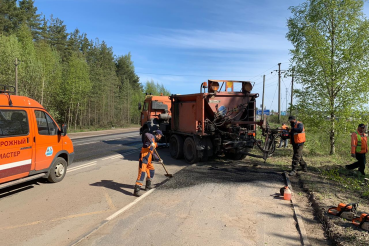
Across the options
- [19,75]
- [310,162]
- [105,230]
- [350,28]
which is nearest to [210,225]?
[105,230]

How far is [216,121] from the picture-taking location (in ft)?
30.5

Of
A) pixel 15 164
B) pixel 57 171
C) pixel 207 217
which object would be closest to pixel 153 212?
pixel 207 217

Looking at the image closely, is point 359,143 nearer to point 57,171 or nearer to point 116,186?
point 116,186

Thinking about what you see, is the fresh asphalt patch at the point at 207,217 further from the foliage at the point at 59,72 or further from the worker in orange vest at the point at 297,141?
the foliage at the point at 59,72

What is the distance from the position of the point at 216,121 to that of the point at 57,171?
17.8ft

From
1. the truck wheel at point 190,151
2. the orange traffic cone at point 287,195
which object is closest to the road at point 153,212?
the orange traffic cone at point 287,195

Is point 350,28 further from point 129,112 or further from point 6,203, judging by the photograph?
point 129,112

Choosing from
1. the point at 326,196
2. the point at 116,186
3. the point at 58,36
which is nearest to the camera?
the point at 326,196

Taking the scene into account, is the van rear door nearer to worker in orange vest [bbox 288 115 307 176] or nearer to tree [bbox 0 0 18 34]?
worker in orange vest [bbox 288 115 307 176]

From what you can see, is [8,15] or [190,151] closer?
[190,151]

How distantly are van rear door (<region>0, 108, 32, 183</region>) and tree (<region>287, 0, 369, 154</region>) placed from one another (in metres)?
10.6

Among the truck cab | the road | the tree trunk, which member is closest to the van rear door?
the road

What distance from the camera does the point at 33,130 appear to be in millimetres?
5922

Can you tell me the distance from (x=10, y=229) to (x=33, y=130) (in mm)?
2509
